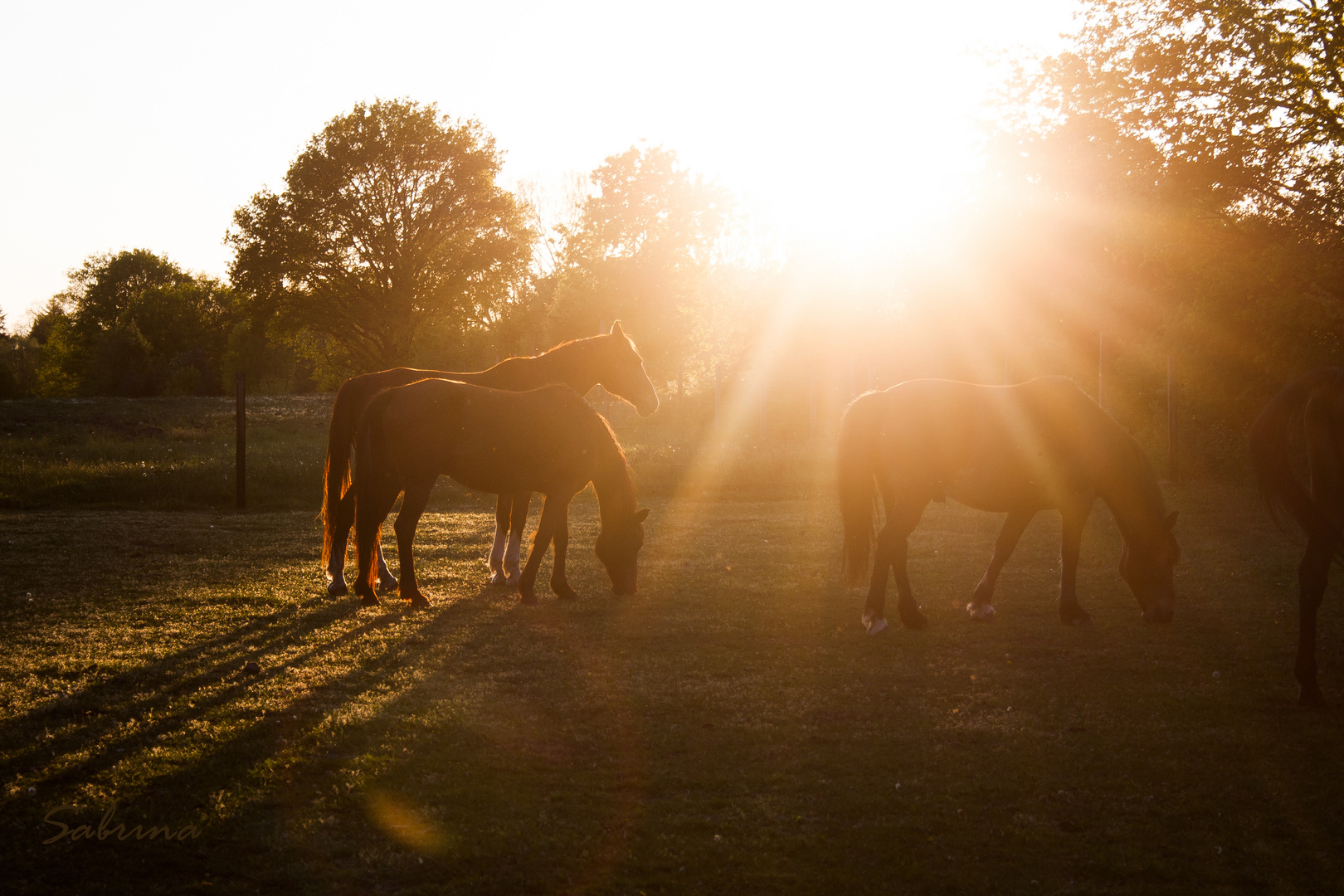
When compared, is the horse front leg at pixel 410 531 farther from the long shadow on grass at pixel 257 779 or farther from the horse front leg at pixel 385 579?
the long shadow on grass at pixel 257 779

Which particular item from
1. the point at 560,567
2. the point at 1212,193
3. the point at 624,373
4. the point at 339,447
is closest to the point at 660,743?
the point at 560,567

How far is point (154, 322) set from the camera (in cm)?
6184

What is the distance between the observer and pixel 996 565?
693 centimetres

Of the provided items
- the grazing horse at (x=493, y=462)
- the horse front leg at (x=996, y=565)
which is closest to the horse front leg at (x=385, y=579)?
the grazing horse at (x=493, y=462)

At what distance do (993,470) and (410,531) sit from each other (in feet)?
13.7

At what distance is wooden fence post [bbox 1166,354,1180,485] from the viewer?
15.1m

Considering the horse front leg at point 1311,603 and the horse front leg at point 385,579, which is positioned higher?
the horse front leg at point 1311,603

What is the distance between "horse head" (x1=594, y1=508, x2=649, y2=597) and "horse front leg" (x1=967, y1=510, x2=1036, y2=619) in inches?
99.5

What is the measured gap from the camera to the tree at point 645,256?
3291cm

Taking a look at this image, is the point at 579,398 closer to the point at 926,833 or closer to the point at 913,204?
the point at 926,833

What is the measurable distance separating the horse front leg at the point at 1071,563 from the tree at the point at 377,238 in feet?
96.2

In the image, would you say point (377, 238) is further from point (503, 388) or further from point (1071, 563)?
point (1071, 563)

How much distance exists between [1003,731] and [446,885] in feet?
8.60

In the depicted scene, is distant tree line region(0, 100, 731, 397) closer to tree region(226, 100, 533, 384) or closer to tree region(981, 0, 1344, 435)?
tree region(226, 100, 533, 384)
